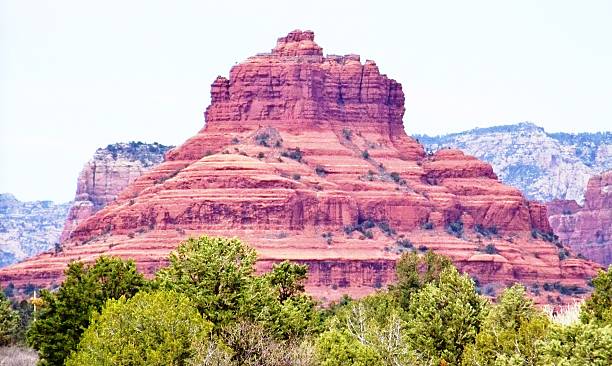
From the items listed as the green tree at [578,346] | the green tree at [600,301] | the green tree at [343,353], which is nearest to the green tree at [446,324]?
the green tree at [600,301]

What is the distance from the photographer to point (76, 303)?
354ft

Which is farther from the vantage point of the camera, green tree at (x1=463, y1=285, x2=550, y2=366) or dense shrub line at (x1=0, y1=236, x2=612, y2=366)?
dense shrub line at (x1=0, y1=236, x2=612, y2=366)

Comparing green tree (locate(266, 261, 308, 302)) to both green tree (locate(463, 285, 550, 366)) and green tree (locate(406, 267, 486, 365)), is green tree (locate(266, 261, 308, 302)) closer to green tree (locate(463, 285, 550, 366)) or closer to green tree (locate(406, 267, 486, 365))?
green tree (locate(406, 267, 486, 365))

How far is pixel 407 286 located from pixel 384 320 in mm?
23522

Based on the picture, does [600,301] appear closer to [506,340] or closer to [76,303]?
[506,340]

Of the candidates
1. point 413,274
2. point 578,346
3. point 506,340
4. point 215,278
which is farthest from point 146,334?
point 413,274

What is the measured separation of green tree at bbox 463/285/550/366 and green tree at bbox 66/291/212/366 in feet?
39.3

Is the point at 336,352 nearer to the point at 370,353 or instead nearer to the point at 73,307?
the point at 370,353

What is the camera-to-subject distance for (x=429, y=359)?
→ 320 ft

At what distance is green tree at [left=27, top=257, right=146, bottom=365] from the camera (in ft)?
349

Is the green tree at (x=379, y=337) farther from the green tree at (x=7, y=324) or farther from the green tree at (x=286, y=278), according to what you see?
the green tree at (x=7, y=324)

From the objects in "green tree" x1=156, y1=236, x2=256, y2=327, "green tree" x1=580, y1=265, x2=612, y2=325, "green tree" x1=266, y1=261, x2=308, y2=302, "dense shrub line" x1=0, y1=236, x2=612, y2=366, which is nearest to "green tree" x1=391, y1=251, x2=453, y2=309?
"dense shrub line" x1=0, y1=236, x2=612, y2=366

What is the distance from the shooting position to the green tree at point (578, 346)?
72.7m

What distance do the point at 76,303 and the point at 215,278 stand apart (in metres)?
11.1
